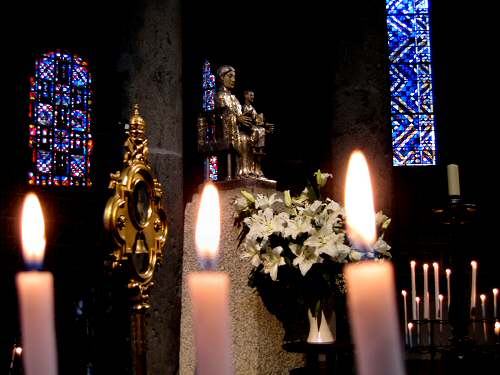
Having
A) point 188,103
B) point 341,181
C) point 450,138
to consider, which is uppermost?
point 188,103

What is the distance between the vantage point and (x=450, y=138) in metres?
12.0

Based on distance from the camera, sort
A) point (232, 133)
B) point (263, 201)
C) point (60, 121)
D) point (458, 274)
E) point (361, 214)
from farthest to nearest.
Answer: point (60, 121), point (232, 133), point (263, 201), point (458, 274), point (361, 214)

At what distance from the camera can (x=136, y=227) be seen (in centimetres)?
267

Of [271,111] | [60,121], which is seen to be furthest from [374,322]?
[60,121]

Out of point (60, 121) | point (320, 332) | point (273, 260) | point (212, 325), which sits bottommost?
point (320, 332)

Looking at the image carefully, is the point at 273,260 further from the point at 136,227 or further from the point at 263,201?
the point at 136,227

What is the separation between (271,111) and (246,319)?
917 cm

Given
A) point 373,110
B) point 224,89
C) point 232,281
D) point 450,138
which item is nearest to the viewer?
point 232,281

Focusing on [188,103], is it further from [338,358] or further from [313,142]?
[338,358]

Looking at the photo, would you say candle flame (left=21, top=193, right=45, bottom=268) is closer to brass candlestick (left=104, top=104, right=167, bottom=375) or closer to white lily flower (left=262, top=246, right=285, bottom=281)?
brass candlestick (left=104, top=104, right=167, bottom=375)

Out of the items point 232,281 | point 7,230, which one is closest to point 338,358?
point 232,281

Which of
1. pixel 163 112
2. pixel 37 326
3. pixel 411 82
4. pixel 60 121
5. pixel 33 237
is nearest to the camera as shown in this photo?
pixel 37 326

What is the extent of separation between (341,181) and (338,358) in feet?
10.2

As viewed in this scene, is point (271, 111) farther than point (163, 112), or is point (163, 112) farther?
point (271, 111)
